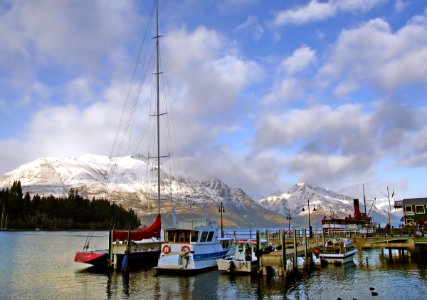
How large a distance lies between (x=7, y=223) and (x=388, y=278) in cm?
19634

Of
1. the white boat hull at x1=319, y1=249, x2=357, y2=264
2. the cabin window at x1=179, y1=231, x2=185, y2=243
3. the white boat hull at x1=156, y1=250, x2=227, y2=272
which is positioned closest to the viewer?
the white boat hull at x1=156, y1=250, x2=227, y2=272

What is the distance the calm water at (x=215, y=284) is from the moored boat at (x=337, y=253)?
156cm

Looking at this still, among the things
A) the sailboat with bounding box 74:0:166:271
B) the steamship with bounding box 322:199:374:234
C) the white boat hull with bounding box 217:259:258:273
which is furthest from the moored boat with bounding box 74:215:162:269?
the steamship with bounding box 322:199:374:234

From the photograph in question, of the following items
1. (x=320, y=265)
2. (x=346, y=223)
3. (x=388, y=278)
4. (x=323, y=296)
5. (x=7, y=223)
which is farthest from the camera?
(x=7, y=223)

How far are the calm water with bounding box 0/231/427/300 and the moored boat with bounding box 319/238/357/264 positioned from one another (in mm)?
1563

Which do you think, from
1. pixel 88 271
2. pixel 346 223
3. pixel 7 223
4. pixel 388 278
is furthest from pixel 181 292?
pixel 7 223

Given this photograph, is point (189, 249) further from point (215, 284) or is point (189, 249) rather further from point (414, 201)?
point (414, 201)

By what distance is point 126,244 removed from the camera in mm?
50844

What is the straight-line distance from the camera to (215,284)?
1576 inches

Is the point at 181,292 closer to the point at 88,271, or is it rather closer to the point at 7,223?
the point at 88,271

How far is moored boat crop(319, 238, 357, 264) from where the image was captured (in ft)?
175

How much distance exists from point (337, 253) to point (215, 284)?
22364 millimetres

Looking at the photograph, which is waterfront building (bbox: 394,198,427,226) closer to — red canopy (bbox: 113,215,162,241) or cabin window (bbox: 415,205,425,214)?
cabin window (bbox: 415,205,425,214)

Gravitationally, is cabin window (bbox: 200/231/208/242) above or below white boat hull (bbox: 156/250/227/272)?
above
